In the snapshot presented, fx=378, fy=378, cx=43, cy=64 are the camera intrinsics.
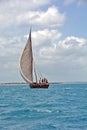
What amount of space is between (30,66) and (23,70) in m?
2.61

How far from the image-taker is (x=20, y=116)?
127 feet

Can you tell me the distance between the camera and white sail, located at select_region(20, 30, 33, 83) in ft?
363

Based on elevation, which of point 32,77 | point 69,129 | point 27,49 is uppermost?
point 27,49

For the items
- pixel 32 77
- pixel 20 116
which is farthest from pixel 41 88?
pixel 20 116

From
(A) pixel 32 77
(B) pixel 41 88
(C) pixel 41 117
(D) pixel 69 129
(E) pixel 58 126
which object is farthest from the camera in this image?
(B) pixel 41 88

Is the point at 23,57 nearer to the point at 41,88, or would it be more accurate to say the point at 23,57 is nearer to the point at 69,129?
the point at 41,88

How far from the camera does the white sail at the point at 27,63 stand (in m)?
111

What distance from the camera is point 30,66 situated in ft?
367

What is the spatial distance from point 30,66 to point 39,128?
269 ft

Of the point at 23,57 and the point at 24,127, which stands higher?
the point at 23,57

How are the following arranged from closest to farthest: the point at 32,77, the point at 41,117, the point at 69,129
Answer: the point at 69,129
the point at 41,117
the point at 32,77

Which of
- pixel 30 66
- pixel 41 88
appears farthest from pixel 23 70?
pixel 41 88

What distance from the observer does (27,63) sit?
112m

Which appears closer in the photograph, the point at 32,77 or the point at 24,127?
the point at 24,127
